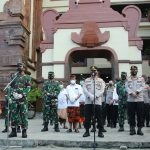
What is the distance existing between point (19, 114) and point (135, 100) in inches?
126

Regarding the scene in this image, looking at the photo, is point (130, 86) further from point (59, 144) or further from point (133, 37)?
point (133, 37)

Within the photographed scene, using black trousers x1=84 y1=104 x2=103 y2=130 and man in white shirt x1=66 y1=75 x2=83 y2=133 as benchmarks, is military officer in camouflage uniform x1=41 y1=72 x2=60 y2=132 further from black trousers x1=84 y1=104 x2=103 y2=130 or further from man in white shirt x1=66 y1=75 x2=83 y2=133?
black trousers x1=84 y1=104 x2=103 y2=130

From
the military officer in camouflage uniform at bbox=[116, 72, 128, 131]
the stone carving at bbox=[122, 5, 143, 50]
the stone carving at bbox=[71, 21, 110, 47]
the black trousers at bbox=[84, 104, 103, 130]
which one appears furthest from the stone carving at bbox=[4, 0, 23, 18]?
the black trousers at bbox=[84, 104, 103, 130]

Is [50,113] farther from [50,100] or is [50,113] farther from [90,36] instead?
[90,36]

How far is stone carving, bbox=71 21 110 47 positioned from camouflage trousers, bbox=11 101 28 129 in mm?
8283

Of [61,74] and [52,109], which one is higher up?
[61,74]

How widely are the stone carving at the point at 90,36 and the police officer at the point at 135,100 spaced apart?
7175 mm

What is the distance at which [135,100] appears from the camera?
10.5 meters

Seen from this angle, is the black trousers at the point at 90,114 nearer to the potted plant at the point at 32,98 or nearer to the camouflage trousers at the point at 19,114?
the camouflage trousers at the point at 19,114

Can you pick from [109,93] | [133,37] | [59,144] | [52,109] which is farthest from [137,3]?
[59,144]

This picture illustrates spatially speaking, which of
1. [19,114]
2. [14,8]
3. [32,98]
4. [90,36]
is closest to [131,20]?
[90,36]

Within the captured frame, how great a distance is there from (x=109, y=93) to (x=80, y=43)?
517 centimetres

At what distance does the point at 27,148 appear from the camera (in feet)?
28.9

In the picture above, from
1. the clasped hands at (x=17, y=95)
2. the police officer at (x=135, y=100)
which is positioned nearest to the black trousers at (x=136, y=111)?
the police officer at (x=135, y=100)
